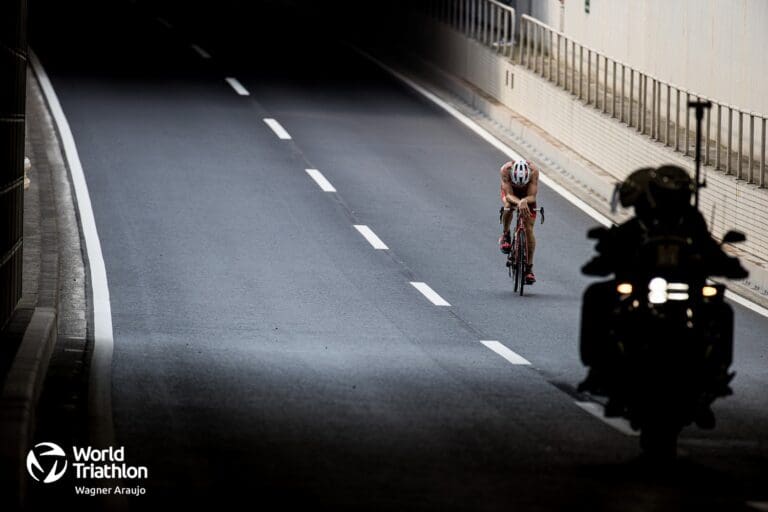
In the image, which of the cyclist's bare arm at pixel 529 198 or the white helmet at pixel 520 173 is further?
the white helmet at pixel 520 173

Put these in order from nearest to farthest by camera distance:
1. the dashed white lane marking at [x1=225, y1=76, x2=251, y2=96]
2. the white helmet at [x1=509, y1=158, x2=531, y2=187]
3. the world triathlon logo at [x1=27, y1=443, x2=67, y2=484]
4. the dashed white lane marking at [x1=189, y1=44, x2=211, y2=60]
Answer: the world triathlon logo at [x1=27, y1=443, x2=67, y2=484], the white helmet at [x1=509, y1=158, x2=531, y2=187], the dashed white lane marking at [x1=225, y1=76, x2=251, y2=96], the dashed white lane marking at [x1=189, y1=44, x2=211, y2=60]

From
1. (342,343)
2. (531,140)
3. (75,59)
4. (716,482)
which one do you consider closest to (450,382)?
(342,343)

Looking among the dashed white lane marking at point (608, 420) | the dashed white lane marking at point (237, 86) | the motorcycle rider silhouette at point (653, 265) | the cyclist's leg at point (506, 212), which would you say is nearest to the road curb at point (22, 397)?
the motorcycle rider silhouette at point (653, 265)

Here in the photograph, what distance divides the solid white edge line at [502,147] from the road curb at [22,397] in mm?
9803

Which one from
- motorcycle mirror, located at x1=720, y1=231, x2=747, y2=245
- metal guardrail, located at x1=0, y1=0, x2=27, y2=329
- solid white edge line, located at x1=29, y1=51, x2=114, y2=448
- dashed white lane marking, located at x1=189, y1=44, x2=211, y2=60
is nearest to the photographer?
motorcycle mirror, located at x1=720, y1=231, x2=747, y2=245

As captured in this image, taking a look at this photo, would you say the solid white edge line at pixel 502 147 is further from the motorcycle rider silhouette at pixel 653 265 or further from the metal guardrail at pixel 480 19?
the motorcycle rider silhouette at pixel 653 265

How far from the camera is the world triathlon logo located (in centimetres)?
938

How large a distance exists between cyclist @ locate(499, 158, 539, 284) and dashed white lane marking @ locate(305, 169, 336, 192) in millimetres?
6927

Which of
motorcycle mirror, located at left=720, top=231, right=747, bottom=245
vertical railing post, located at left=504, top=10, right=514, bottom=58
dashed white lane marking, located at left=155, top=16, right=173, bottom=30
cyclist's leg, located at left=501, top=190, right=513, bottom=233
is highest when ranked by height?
motorcycle mirror, located at left=720, top=231, right=747, bottom=245

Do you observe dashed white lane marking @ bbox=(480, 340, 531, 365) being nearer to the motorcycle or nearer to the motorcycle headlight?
the motorcycle

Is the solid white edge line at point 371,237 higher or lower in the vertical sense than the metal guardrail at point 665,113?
lower

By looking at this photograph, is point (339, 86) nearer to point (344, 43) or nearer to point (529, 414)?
point (344, 43)

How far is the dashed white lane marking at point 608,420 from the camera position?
11.9m

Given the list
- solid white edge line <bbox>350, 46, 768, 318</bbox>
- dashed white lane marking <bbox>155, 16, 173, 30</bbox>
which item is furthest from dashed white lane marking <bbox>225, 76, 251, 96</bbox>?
dashed white lane marking <bbox>155, 16, 173, 30</bbox>
